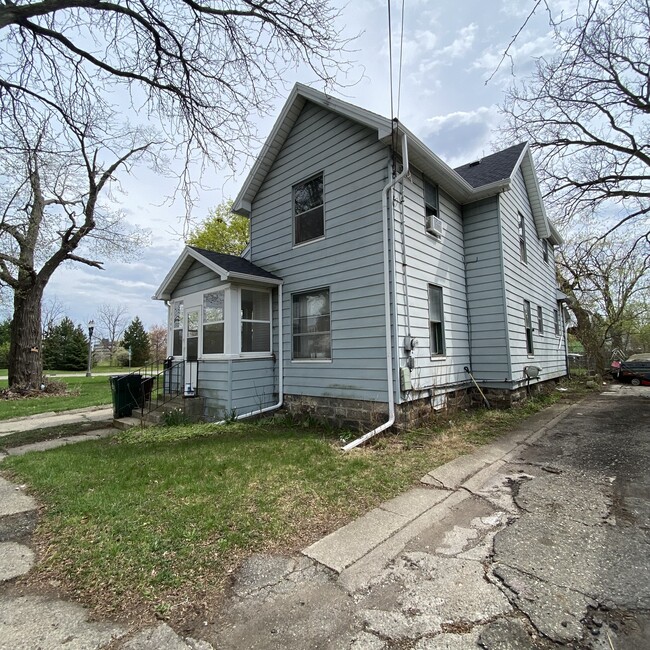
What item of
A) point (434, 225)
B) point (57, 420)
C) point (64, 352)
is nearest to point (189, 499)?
point (434, 225)

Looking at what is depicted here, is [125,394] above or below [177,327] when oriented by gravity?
below

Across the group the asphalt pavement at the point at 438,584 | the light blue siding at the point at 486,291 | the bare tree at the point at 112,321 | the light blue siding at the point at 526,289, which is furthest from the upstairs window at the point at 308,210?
the bare tree at the point at 112,321

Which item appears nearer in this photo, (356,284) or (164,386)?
(356,284)

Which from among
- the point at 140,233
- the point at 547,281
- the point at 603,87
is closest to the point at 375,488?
the point at 547,281

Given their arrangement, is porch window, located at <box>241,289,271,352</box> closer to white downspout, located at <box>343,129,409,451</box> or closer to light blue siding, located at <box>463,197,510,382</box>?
white downspout, located at <box>343,129,409,451</box>

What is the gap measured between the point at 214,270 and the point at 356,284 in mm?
3202

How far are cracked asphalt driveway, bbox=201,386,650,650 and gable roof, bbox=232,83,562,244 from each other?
6163 millimetres

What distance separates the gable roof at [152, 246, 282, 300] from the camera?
7.85 meters

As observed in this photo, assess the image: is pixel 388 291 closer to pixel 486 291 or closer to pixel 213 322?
pixel 486 291

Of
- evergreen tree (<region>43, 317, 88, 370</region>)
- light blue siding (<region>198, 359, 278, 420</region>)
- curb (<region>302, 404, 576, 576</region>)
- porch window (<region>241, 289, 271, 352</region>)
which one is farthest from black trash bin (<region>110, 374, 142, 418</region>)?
evergreen tree (<region>43, 317, 88, 370</region>)

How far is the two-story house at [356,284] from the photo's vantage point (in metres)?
6.84

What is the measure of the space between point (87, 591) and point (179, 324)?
758cm

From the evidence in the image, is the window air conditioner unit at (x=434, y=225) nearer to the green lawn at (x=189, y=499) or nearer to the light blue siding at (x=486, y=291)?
the light blue siding at (x=486, y=291)

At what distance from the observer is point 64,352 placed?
38.3 meters
